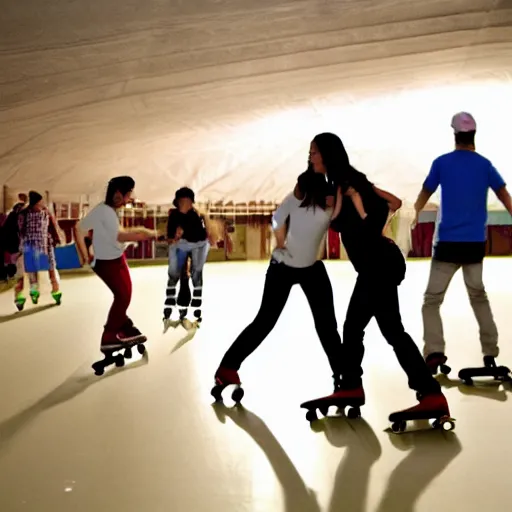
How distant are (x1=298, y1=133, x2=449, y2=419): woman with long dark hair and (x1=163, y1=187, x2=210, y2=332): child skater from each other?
2.11m

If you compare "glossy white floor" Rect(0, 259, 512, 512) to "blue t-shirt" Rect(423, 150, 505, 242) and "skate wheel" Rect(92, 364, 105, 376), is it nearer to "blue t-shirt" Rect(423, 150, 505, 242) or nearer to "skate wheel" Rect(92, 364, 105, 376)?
"skate wheel" Rect(92, 364, 105, 376)

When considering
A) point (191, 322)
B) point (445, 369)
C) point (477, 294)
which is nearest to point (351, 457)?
point (445, 369)

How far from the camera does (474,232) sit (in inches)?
100

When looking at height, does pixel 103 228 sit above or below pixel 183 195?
below

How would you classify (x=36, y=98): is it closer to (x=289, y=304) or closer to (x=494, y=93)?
(x=289, y=304)

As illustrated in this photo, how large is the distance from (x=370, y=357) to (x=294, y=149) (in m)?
3.26

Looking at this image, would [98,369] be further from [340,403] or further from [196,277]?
[196,277]

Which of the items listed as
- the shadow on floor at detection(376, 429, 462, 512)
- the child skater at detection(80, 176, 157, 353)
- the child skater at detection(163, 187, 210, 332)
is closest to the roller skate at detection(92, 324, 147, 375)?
the child skater at detection(80, 176, 157, 353)

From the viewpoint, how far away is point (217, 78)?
383cm

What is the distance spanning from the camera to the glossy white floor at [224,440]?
1478 millimetres

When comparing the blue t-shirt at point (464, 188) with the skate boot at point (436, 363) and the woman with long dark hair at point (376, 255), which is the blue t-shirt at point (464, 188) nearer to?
the skate boot at point (436, 363)

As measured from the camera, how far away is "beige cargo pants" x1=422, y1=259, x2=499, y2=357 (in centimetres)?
260

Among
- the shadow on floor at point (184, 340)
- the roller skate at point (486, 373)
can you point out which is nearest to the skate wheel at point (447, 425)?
the roller skate at point (486, 373)

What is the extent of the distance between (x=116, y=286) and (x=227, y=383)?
83 centimetres
